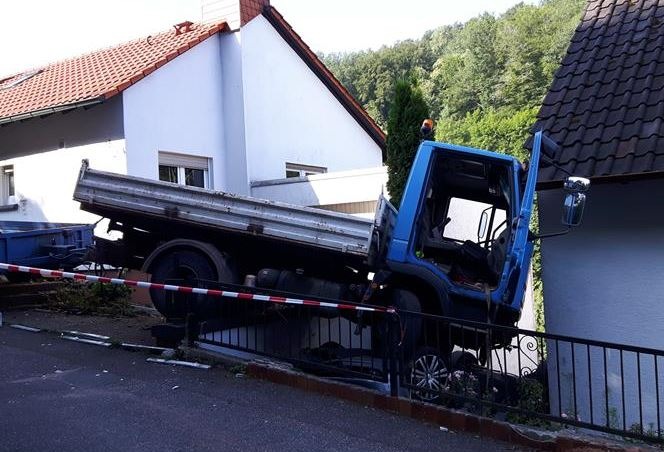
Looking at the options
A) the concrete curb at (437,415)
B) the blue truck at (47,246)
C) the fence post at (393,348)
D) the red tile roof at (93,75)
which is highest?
the red tile roof at (93,75)

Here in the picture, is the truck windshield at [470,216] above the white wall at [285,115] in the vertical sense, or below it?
below

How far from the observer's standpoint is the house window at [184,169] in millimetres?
12531

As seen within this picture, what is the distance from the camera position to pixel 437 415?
5.46 metres

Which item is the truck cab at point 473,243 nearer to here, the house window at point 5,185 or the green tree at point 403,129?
the green tree at point 403,129

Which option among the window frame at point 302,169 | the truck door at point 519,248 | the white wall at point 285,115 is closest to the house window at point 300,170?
the window frame at point 302,169

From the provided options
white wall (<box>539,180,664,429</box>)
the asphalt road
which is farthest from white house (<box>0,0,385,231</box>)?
the asphalt road

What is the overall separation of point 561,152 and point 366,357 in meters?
3.17

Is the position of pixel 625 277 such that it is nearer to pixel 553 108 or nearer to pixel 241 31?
pixel 553 108

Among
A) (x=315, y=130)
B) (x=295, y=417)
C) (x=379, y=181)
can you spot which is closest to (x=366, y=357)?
(x=295, y=417)

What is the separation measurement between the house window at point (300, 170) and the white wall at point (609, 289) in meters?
8.33

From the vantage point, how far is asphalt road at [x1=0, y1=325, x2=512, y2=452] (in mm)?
4676

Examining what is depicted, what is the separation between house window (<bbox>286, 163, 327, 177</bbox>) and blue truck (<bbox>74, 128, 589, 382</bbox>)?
7.59m

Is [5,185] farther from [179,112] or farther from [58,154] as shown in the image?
[179,112]

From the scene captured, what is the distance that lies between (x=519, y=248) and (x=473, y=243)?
63 centimetres
